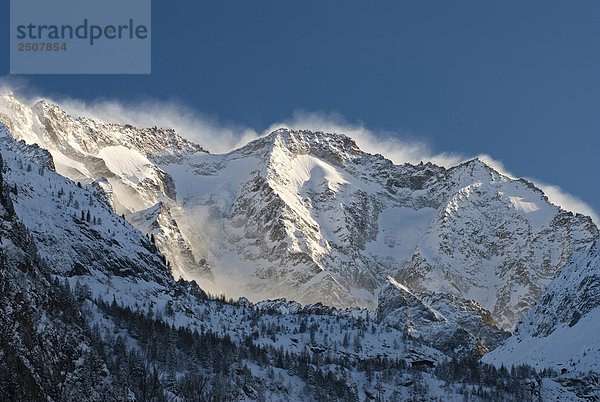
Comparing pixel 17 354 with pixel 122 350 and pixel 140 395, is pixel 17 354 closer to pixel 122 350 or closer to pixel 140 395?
pixel 140 395

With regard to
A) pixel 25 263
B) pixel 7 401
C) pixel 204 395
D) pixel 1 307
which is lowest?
pixel 7 401

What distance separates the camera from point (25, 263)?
6631 centimetres

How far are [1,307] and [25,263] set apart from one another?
5.59 metres

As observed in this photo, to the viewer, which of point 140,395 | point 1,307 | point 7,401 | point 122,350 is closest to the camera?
point 7,401

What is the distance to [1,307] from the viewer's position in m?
61.2

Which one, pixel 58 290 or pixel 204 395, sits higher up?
pixel 204 395

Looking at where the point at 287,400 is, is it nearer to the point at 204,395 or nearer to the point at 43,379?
the point at 204,395

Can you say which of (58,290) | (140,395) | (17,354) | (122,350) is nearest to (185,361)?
(122,350)

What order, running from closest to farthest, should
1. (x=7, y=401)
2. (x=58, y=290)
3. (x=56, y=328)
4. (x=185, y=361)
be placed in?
(x=7, y=401), (x=56, y=328), (x=58, y=290), (x=185, y=361)

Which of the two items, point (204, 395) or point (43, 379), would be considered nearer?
point (43, 379)

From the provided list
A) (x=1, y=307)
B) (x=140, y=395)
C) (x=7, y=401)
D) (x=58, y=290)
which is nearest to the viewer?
(x=7, y=401)

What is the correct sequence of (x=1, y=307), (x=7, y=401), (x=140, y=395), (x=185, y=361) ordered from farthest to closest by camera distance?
(x=185, y=361)
(x=140, y=395)
(x=1, y=307)
(x=7, y=401)

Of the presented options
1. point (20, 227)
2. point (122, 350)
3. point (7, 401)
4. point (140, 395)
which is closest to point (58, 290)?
point (20, 227)

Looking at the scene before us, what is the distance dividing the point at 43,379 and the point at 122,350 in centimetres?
9985
